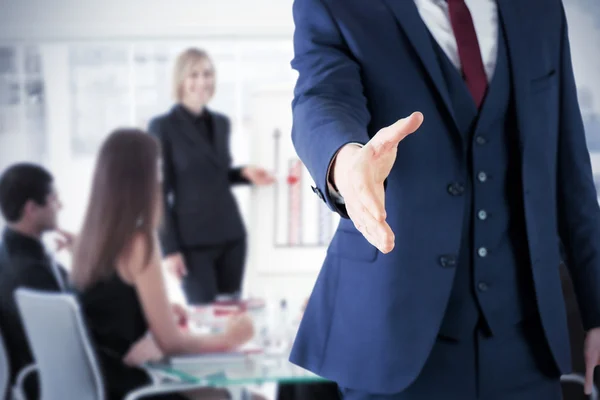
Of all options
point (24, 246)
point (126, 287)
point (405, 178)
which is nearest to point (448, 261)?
point (405, 178)

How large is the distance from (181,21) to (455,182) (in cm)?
233

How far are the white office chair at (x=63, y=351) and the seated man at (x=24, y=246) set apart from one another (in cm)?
8

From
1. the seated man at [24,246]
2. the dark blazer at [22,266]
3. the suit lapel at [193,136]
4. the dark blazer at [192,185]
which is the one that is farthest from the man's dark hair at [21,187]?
the suit lapel at [193,136]

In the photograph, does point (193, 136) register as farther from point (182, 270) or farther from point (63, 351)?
point (63, 351)

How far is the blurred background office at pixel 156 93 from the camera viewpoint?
303 centimetres

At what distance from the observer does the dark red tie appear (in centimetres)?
96

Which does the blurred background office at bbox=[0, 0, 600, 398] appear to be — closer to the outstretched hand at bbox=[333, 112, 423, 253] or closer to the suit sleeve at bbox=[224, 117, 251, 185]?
the suit sleeve at bbox=[224, 117, 251, 185]

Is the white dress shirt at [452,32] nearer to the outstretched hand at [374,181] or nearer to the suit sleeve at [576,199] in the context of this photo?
the suit sleeve at [576,199]

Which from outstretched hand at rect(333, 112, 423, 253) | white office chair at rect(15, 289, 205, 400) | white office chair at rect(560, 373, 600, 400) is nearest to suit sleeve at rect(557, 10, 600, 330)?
outstretched hand at rect(333, 112, 423, 253)

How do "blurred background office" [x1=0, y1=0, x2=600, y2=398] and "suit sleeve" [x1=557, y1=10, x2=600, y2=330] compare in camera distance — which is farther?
"blurred background office" [x1=0, y1=0, x2=600, y2=398]

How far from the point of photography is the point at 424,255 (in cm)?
95

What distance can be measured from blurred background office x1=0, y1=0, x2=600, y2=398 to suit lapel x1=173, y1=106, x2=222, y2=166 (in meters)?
0.08

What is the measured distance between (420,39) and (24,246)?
6.47 feet

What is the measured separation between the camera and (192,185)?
9.82ft
